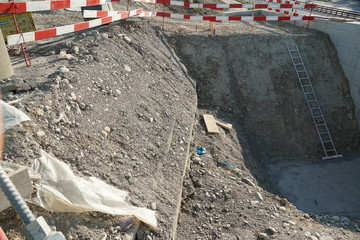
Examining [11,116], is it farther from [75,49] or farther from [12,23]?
[12,23]

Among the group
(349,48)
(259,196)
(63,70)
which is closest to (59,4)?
(63,70)

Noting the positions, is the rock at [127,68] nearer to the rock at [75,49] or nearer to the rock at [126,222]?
the rock at [75,49]

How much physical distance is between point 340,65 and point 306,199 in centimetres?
612

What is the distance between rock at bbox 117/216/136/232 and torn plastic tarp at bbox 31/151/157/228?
67 mm

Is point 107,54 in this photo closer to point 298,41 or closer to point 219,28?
point 219,28

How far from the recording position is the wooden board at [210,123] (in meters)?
8.59

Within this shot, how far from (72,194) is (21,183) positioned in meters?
Result: 0.59

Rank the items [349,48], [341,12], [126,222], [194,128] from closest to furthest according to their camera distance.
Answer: [126,222] → [194,128] → [349,48] → [341,12]

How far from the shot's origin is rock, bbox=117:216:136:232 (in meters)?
3.88

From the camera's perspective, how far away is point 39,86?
204 inches

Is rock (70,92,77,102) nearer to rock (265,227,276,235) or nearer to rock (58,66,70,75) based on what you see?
rock (58,66,70,75)

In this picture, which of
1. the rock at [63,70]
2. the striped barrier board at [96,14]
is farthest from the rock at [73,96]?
the striped barrier board at [96,14]

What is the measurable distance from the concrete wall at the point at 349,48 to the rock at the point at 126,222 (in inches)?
429

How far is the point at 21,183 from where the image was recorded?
11.0 ft
